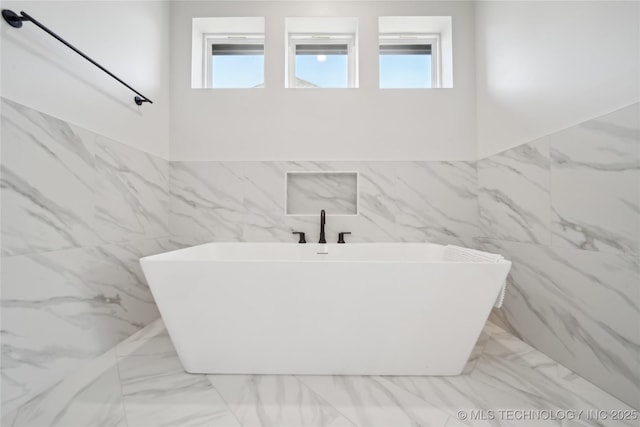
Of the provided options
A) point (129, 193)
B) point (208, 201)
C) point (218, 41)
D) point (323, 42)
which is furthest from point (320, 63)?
point (129, 193)

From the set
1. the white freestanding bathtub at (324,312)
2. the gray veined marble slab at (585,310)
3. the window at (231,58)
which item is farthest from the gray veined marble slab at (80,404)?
the window at (231,58)

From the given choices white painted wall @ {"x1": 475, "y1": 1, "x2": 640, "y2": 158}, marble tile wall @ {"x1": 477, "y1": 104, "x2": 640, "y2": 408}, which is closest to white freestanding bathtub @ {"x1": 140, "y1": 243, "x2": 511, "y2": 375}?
marble tile wall @ {"x1": 477, "y1": 104, "x2": 640, "y2": 408}

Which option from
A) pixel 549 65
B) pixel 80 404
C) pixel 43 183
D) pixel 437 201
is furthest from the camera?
pixel 437 201

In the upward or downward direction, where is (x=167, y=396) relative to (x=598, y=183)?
downward

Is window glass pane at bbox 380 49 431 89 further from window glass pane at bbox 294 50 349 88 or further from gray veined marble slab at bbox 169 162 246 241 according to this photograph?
gray veined marble slab at bbox 169 162 246 241

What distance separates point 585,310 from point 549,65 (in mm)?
1214

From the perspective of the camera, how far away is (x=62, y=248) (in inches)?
50.5

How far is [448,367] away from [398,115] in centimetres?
171

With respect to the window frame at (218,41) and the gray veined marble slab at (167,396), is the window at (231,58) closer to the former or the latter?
the window frame at (218,41)

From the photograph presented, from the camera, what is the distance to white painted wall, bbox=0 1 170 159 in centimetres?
115

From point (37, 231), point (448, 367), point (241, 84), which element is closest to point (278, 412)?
point (448, 367)

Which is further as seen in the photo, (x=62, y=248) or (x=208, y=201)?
(x=208, y=201)

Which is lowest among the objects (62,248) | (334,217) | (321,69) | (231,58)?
(62,248)

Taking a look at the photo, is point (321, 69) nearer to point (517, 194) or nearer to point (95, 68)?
point (95, 68)
